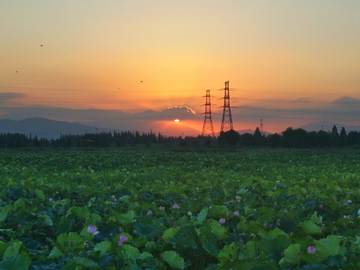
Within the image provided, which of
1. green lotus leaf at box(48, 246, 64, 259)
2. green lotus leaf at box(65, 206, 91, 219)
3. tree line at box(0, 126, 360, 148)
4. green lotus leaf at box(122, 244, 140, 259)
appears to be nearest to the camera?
green lotus leaf at box(122, 244, 140, 259)

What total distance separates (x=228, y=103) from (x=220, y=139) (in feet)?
52.4

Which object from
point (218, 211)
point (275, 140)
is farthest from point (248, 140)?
point (218, 211)

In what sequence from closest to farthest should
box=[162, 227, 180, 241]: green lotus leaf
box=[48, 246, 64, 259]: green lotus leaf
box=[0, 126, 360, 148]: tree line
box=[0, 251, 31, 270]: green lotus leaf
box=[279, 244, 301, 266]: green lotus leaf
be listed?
box=[0, 251, 31, 270]: green lotus leaf → box=[279, 244, 301, 266]: green lotus leaf → box=[48, 246, 64, 259]: green lotus leaf → box=[162, 227, 180, 241]: green lotus leaf → box=[0, 126, 360, 148]: tree line

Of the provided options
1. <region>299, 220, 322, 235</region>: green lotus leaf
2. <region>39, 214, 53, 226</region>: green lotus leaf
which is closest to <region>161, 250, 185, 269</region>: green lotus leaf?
<region>299, 220, 322, 235</region>: green lotus leaf

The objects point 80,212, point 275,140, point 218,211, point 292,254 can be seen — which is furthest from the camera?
point 275,140

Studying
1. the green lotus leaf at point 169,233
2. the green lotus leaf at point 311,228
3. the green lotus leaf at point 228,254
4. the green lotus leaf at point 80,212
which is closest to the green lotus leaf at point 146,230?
the green lotus leaf at point 169,233

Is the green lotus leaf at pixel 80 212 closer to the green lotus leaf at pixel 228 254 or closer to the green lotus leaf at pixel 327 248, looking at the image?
the green lotus leaf at pixel 228 254

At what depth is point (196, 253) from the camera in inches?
102

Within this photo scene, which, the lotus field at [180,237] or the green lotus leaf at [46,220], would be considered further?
the green lotus leaf at [46,220]

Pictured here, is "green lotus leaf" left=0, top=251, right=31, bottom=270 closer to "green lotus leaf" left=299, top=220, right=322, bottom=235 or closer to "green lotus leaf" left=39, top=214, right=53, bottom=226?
"green lotus leaf" left=39, top=214, right=53, bottom=226

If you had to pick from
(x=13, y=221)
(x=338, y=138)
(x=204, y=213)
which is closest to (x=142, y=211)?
(x=204, y=213)

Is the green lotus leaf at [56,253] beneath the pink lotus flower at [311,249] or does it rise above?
beneath

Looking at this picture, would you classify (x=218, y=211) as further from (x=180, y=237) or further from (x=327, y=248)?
(x=327, y=248)

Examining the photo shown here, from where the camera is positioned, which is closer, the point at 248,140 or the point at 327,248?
the point at 327,248
